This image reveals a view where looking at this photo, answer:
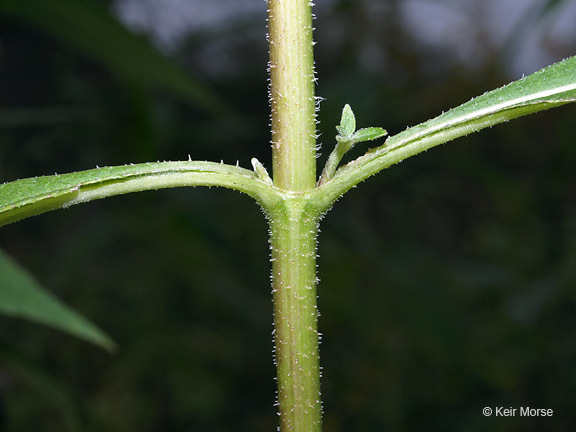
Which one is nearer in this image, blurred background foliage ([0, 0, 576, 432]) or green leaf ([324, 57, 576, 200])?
green leaf ([324, 57, 576, 200])

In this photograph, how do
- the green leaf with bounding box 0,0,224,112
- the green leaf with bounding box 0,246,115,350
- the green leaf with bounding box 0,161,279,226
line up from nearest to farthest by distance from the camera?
the green leaf with bounding box 0,161,279,226 < the green leaf with bounding box 0,246,115,350 < the green leaf with bounding box 0,0,224,112

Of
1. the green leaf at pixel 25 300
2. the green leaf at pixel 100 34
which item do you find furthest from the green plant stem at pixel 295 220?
the green leaf at pixel 100 34

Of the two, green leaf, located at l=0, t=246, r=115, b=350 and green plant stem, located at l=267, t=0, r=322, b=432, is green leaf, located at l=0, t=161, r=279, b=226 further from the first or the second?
green leaf, located at l=0, t=246, r=115, b=350

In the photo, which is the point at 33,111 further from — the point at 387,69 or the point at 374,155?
the point at 387,69

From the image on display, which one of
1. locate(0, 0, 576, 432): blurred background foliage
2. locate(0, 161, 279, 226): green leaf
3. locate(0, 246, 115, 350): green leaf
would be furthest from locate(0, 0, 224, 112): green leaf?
locate(0, 161, 279, 226): green leaf

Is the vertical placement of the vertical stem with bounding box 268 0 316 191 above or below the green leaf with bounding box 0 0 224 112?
below

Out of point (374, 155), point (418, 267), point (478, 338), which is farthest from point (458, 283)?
point (374, 155)
